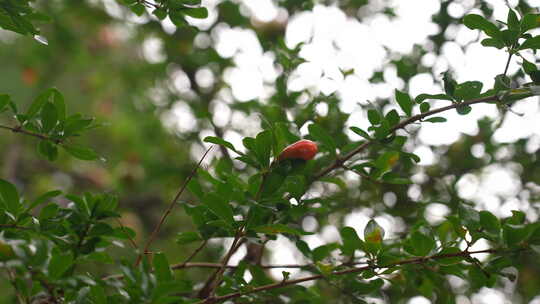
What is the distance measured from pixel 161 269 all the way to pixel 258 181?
0.61 feet

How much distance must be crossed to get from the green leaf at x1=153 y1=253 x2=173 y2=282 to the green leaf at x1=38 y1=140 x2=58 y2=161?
0.27 metres

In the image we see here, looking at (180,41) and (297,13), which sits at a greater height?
(297,13)

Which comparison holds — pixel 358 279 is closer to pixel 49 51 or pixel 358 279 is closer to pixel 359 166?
pixel 359 166

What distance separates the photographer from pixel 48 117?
30.1 inches

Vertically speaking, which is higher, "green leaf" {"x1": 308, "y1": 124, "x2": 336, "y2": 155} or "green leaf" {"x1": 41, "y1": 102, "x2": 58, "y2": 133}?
"green leaf" {"x1": 308, "y1": 124, "x2": 336, "y2": 155}

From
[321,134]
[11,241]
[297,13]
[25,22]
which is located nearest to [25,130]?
[25,22]

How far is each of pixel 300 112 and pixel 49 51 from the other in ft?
5.32

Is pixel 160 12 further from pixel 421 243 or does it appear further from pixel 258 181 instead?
pixel 421 243

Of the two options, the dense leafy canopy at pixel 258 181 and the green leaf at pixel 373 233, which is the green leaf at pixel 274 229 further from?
the green leaf at pixel 373 233

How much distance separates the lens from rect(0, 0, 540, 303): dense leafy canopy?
0.69 m

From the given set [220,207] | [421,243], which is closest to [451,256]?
[421,243]

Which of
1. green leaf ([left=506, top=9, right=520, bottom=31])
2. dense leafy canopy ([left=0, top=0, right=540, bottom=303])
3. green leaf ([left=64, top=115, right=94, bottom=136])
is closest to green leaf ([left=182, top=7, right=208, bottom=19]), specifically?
dense leafy canopy ([left=0, top=0, right=540, bottom=303])

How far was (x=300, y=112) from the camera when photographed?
1.08 meters

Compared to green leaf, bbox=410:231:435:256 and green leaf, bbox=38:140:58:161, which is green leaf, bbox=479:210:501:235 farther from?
green leaf, bbox=38:140:58:161
